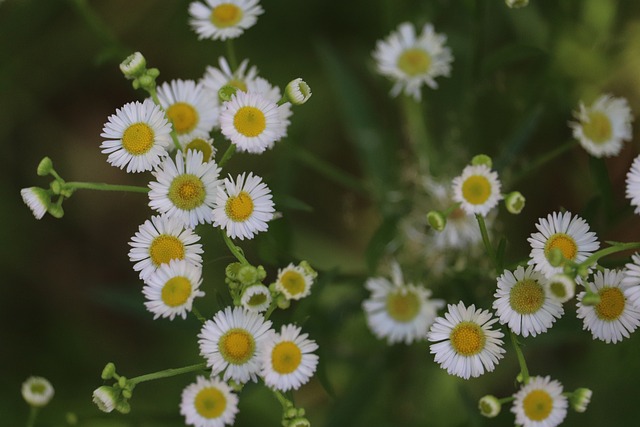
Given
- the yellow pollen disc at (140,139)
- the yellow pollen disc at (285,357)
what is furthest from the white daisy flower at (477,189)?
the yellow pollen disc at (140,139)

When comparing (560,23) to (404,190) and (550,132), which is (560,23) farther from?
(404,190)

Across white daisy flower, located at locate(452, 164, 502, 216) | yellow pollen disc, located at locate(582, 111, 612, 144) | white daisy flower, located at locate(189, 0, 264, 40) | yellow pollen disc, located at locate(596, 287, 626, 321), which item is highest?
yellow pollen disc, located at locate(582, 111, 612, 144)

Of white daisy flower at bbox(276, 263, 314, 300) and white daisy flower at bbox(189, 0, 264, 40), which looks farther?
white daisy flower at bbox(189, 0, 264, 40)

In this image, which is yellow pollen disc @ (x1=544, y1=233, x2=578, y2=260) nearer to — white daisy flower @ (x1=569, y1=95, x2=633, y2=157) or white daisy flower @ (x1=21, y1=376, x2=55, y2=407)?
white daisy flower @ (x1=569, y1=95, x2=633, y2=157)

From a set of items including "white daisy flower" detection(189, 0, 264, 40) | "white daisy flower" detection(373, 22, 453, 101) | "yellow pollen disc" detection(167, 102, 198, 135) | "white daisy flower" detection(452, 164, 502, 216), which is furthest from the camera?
"white daisy flower" detection(373, 22, 453, 101)

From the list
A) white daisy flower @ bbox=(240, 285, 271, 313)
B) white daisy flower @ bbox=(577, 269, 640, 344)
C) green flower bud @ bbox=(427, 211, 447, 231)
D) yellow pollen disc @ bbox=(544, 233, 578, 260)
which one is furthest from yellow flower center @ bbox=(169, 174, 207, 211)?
white daisy flower @ bbox=(577, 269, 640, 344)

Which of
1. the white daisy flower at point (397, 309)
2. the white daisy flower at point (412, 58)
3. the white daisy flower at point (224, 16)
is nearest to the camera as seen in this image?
the white daisy flower at point (224, 16)

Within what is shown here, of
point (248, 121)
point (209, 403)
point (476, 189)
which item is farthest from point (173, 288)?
point (476, 189)

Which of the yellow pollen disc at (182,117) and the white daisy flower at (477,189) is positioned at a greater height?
the white daisy flower at (477,189)

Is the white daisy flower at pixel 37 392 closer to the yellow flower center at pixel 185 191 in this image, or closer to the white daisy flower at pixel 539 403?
the yellow flower center at pixel 185 191
